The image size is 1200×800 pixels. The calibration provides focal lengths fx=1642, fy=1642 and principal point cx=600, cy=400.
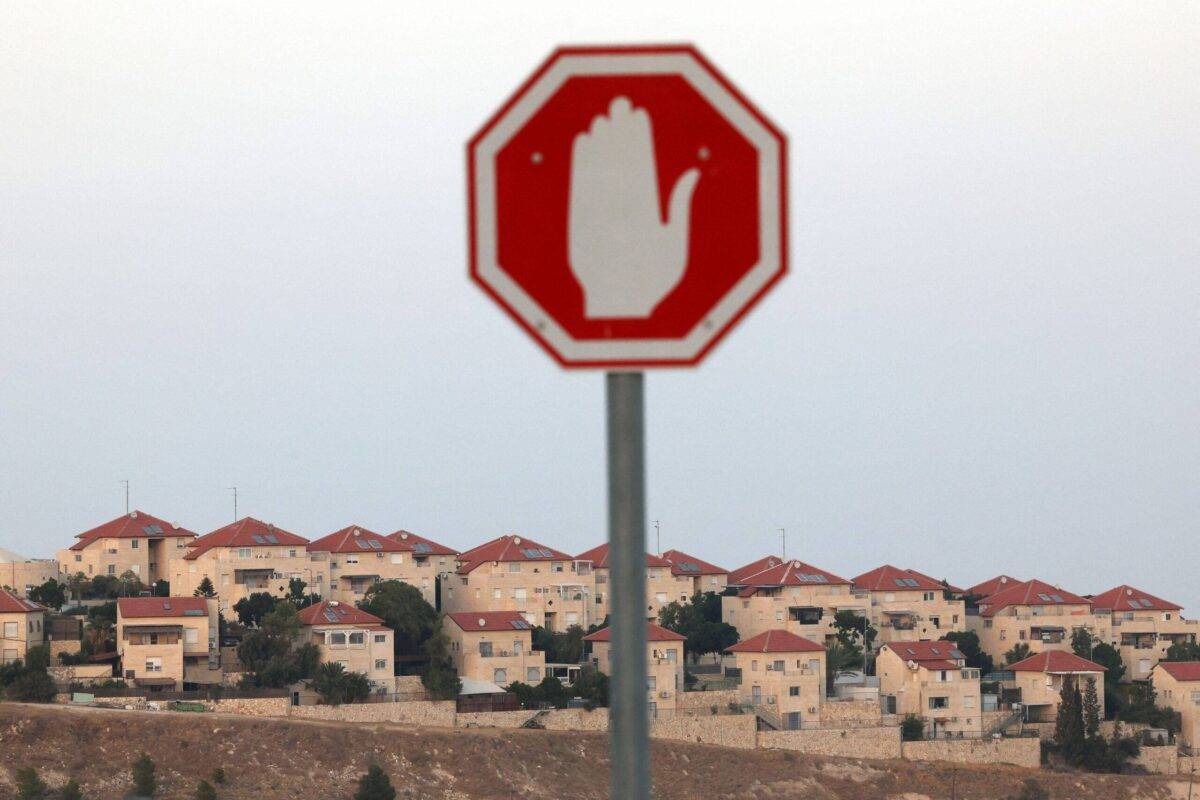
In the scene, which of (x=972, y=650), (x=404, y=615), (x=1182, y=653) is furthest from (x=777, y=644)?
(x=1182, y=653)

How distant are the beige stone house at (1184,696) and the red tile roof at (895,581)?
1199cm

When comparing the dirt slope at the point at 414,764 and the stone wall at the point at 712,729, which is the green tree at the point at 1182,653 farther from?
the stone wall at the point at 712,729

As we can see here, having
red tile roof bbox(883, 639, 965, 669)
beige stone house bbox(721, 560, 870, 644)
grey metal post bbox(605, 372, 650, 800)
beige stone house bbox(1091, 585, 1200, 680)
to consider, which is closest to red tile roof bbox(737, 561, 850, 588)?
beige stone house bbox(721, 560, 870, 644)

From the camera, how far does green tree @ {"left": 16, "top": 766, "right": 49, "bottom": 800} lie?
42062mm

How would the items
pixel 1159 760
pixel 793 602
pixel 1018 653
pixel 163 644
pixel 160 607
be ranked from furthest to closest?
pixel 1018 653 → pixel 793 602 → pixel 1159 760 → pixel 160 607 → pixel 163 644

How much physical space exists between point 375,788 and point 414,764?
3.75 metres

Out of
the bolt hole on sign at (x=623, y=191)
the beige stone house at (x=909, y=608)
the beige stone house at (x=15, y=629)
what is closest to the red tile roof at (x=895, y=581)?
the beige stone house at (x=909, y=608)

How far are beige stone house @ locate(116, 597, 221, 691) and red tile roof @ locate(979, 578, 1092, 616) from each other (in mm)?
36203

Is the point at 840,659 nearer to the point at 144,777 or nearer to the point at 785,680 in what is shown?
the point at 785,680

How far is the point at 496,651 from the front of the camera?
5909 cm

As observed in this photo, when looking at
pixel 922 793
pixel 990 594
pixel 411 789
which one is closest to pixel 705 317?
pixel 411 789

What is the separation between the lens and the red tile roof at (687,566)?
247ft

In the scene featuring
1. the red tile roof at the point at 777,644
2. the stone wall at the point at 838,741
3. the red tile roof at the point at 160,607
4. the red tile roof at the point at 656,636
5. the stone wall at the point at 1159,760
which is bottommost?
the stone wall at the point at 1159,760

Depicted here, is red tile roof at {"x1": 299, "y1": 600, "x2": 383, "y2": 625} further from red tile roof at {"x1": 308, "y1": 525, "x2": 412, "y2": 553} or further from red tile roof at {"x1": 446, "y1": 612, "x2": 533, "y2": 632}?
red tile roof at {"x1": 308, "y1": 525, "x2": 412, "y2": 553}
